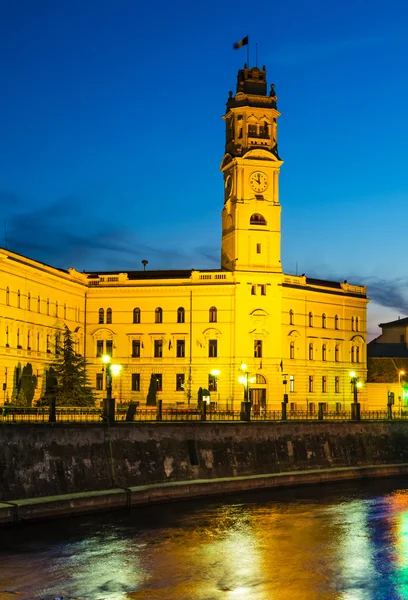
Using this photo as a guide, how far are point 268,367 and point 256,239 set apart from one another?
1250 centimetres

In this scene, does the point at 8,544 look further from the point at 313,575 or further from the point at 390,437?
the point at 390,437

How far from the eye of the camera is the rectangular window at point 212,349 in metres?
93.8

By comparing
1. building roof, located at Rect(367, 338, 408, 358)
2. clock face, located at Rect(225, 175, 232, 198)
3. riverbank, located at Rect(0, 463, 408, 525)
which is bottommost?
riverbank, located at Rect(0, 463, 408, 525)

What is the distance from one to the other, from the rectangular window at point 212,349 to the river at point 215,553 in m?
44.6

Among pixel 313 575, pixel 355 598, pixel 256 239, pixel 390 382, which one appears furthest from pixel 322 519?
pixel 390 382

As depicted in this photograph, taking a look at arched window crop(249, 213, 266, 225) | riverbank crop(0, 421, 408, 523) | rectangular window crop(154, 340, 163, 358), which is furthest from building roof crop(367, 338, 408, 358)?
riverbank crop(0, 421, 408, 523)

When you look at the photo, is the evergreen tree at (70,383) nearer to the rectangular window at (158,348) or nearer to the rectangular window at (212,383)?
the rectangular window at (158,348)

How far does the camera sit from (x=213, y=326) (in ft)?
308

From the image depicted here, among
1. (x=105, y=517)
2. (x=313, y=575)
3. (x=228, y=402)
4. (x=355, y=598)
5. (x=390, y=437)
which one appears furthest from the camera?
(x=228, y=402)

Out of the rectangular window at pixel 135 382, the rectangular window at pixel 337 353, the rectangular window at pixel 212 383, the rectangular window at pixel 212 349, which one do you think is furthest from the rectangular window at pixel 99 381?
the rectangular window at pixel 337 353

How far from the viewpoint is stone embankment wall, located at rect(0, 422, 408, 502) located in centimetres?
4375

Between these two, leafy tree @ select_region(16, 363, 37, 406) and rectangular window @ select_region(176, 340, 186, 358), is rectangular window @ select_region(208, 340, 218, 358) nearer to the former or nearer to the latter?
rectangular window @ select_region(176, 340, 186, 358)

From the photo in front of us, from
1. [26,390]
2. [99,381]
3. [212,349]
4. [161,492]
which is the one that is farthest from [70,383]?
[161,492]

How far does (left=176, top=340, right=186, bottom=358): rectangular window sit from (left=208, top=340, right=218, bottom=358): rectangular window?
8.33 ft
